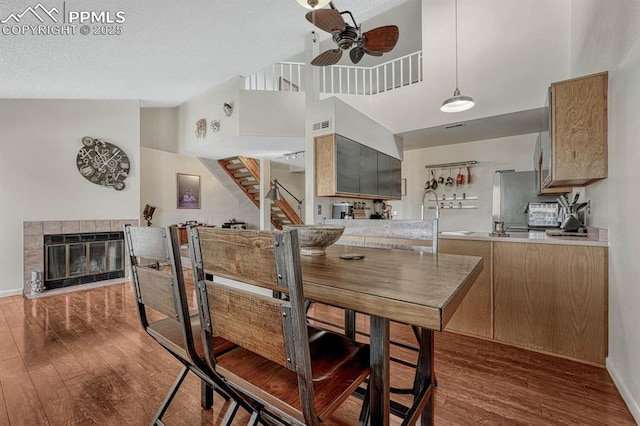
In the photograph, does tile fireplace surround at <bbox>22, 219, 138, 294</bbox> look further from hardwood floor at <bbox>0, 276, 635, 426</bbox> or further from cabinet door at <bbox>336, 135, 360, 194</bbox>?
cabinet door at <bbox>336, 135, 360, 194</bbox>

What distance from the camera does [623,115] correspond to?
69.6 inches

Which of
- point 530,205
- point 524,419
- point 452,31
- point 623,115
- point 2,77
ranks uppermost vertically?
point 452,31

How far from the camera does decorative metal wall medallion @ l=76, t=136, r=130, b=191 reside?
442cm

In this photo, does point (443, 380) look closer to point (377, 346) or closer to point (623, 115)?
point (377, 346)

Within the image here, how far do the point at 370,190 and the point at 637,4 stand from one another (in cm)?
281

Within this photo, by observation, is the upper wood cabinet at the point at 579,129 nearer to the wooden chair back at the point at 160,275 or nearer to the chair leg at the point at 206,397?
the wooden chair back at the point at 160,275

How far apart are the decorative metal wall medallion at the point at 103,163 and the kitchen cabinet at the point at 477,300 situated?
4955 mm

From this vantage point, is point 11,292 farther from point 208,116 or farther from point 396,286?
point 396,286

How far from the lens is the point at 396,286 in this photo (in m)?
0.90

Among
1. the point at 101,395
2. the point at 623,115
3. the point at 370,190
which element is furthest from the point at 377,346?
the point at 370,190

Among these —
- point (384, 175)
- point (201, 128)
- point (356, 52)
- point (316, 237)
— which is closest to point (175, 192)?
point (201, 128)

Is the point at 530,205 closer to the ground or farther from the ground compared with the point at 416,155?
closer to the ground

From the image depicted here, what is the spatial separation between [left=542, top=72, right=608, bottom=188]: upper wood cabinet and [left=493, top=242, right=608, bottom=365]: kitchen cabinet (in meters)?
0.56

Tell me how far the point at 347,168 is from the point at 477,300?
6.41ft
